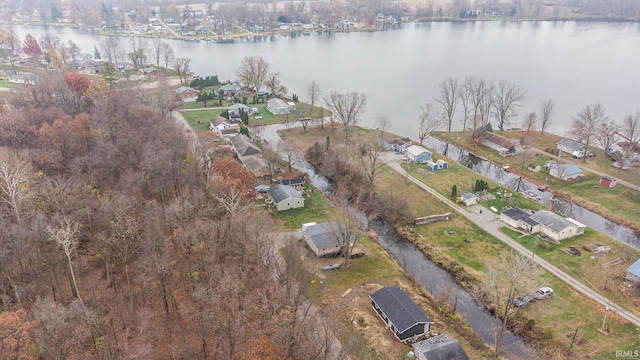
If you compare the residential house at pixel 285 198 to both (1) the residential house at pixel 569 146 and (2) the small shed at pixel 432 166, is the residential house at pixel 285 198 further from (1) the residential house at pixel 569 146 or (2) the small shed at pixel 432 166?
(1) the residential house at pixel 569 146

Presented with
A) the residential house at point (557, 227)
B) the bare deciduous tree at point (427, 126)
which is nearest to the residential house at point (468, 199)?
the residential house at point (557, 227)

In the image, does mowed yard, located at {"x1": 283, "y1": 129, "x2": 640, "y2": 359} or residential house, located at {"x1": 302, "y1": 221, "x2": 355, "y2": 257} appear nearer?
mowed yard, located at {"x1": 283, "y1": 129, "x2": 640, "y2": 359}

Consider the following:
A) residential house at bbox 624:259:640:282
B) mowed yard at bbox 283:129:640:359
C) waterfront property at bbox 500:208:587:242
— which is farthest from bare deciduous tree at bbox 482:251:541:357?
residential house at bbox 624:259:640:282

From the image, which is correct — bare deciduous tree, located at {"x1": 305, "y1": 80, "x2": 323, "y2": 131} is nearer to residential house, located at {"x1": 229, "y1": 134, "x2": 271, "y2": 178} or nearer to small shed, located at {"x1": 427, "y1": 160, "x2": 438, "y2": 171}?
residential house, located at {"x1": 229, "y1": 134, "x2": 271, "y2": 178}

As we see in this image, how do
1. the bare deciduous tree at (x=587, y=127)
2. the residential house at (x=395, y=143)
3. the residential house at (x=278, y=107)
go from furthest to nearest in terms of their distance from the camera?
the residential house at (x=278, y=107) < the residential house at (x=395, y=143) < the bare deciduous tree at (x=587, y=127)

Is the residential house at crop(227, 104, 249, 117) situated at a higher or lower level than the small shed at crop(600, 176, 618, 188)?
higher

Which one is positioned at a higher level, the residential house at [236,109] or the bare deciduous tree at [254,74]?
the bare deciduous tree at [254,74]
